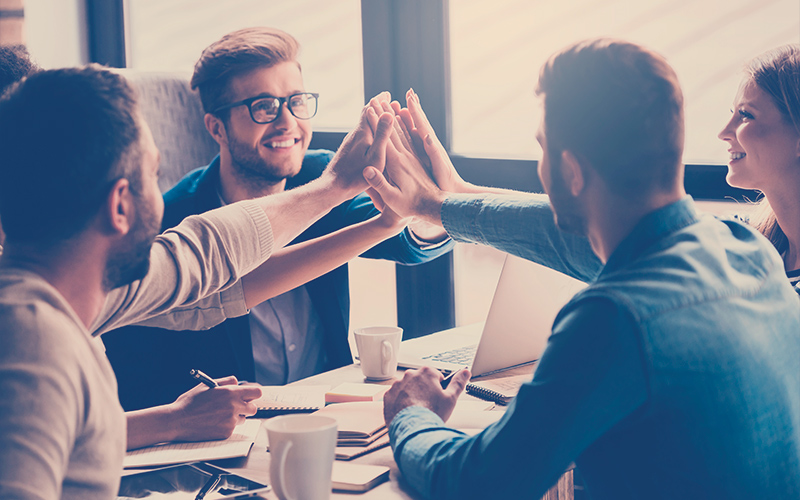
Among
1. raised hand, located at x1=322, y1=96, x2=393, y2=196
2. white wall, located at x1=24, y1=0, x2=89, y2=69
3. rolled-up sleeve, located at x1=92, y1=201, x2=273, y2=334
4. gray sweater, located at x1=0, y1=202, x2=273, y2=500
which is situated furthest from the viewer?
white wall, located at x1=24, y1=0, x2=89, y2=69

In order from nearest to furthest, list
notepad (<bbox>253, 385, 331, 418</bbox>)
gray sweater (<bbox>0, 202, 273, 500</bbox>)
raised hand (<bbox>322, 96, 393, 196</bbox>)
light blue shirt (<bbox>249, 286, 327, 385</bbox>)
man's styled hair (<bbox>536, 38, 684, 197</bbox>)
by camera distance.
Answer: gray sweater (<bbox>0, 202, 273, 500</bbox>)
man's styled hair (<bbox>536, 38, 684, 197</bbox>)
notepad (<bbox>253, 385, 331, 418</bbox>)
raised hand (<bbox>322, 96, 393, 196</bbox>)
light blue shirt (<bbox>249, 286, 327, 385</bbox>)

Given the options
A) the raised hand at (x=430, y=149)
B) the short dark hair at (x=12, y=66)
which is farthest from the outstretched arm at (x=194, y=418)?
the raised hand at (x=430, y=149)

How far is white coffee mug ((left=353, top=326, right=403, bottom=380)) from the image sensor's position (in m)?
1.43

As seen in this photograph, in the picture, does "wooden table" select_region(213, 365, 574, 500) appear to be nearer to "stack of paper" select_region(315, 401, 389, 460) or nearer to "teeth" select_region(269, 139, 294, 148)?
"stack of paper" select_region(315, 401, 389, 460)

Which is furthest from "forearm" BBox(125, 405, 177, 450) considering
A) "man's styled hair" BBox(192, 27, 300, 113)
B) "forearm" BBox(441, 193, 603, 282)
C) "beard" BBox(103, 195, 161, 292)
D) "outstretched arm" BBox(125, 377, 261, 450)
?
"man's styled hair" BBox(192, 27, 300, 113)

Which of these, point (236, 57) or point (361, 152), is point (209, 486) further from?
point (236, 57)

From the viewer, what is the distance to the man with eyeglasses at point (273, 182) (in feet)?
6.45

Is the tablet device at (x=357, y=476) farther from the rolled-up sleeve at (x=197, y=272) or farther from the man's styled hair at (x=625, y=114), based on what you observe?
the man's styled hair at (x=625, y=114)

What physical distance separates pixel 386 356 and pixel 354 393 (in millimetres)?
147

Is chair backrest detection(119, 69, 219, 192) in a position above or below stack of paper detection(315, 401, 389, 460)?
above

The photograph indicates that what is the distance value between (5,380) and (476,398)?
86 centimetres

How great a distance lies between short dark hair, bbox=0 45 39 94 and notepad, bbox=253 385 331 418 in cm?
75

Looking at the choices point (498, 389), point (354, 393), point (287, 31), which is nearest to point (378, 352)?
point (354, 393)

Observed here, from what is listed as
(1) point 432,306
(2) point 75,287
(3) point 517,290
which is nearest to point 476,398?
(3) point 517,290
